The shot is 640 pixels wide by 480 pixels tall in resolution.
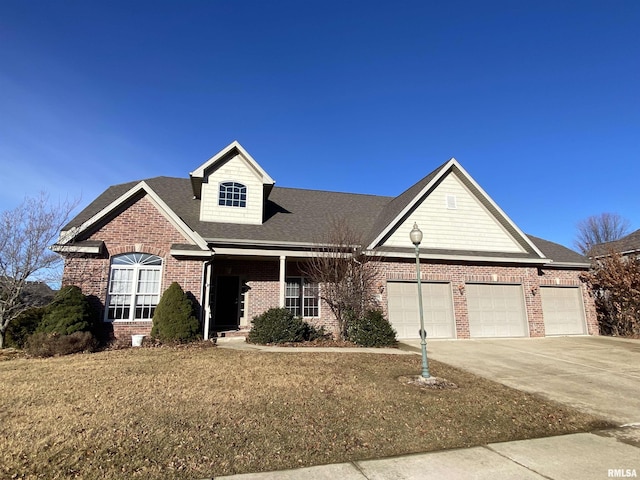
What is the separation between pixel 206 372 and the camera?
7.68m

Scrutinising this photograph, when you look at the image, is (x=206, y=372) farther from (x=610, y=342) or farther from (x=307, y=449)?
(x=610, y=342)

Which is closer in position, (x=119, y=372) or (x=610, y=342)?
(x=119, y=372)

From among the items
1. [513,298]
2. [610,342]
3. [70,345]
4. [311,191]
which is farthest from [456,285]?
[70,345]

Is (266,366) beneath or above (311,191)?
beneath

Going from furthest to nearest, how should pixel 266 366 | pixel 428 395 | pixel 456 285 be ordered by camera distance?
pixel 456 285
pixel 266 366
pixel 428 395

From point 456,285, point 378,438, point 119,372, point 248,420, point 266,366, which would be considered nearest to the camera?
point 378,438

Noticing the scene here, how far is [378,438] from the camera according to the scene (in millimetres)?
4500

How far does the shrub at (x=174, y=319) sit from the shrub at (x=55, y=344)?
76.2 inches

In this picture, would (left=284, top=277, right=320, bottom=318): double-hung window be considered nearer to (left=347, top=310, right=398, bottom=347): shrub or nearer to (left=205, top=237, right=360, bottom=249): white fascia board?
(left=205, top=237, right=360, bottom=249): white fascia board

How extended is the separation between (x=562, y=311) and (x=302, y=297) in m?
11.8

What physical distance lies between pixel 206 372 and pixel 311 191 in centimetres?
1345

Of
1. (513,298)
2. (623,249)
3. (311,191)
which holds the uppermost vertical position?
(311,191)

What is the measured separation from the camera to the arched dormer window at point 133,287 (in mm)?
11930

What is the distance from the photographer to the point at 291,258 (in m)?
14.6
